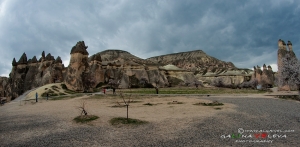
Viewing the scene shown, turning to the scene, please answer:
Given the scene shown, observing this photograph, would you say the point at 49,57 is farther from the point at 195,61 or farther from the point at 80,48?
the point at 195,61

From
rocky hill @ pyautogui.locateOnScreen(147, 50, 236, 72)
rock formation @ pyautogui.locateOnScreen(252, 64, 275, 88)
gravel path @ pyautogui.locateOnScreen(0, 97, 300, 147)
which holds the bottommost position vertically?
gravel path @ pyautogui.locateOnScreen(0, 97, 300, 147)

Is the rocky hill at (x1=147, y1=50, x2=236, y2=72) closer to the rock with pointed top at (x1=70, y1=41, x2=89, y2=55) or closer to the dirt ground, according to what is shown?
the rock with pointed top at (x1=70, y1=41, x2=89, y2=55)

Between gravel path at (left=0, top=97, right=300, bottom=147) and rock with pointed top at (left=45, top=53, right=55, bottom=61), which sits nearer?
gravel path at (left=0, top=97, right=300, bottom=147)

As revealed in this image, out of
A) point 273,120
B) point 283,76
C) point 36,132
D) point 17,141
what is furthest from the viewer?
point 283,76

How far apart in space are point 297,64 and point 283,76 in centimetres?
216

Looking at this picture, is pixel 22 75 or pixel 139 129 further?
pixel 22 75

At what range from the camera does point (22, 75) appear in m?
45.6

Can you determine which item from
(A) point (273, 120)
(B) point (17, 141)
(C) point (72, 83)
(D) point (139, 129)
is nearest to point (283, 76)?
(A) point (273, 120)

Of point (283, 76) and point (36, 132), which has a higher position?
point (283, 76)

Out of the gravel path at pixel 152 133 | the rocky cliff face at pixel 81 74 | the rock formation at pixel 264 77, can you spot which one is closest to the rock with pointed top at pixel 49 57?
the rocky cliff face at pixel 81 74

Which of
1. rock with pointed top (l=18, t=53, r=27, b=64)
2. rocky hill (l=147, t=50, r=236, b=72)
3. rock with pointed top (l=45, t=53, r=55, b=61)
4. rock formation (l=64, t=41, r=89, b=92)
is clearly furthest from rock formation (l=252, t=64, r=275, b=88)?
rock with pointed top (l=18, t=53, r=27, b=64)

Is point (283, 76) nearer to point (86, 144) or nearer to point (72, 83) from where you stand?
point (86, 144)

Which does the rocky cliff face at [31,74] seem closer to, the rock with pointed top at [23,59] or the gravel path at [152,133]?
the rock with pointed top at [23,59]

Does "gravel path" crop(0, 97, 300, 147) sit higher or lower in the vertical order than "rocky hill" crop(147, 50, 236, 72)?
lower
